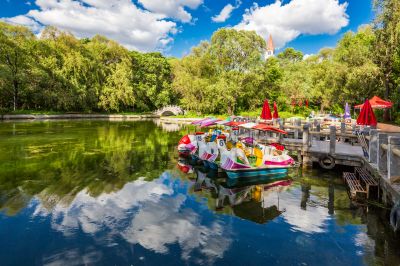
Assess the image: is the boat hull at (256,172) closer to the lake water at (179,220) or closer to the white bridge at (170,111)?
the lake water at (179,220)

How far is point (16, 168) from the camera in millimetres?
16625

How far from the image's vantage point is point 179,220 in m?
10.0

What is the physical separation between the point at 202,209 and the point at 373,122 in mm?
10815

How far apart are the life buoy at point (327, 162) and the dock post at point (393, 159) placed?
7.09 meters

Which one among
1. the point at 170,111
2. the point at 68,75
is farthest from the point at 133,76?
the point at 68,75

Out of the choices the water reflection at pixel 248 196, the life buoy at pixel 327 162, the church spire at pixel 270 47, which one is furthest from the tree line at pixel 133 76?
the church spire at pixel 270 47

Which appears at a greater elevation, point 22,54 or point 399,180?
point 22,54

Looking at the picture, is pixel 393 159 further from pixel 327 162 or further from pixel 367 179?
pixel 327 162

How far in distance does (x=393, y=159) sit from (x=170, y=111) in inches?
2633

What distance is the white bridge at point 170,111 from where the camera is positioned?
239 ft

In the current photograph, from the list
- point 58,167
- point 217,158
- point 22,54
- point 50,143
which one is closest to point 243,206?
point 217,158

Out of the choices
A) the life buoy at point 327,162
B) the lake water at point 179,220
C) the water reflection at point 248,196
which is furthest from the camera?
the life buoy at point 327,162

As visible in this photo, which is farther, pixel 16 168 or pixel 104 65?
pixel 104 65

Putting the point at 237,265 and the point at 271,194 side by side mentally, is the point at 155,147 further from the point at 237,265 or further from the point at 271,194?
the point at 237,265
